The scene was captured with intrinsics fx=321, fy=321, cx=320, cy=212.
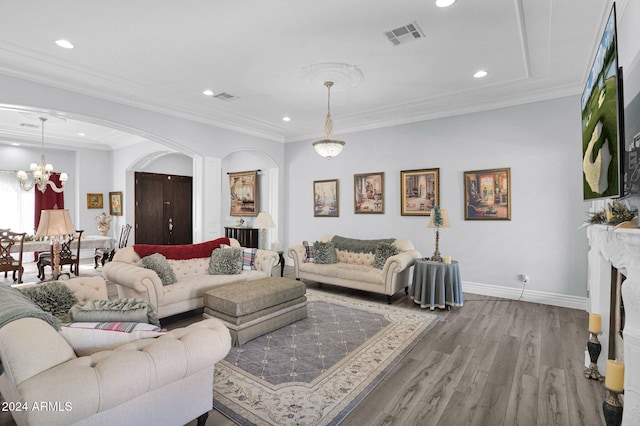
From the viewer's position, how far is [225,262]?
4.56 metres

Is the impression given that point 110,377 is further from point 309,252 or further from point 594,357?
point 309,252

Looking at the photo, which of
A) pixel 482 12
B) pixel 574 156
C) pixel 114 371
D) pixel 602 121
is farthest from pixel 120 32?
pixel 574 156

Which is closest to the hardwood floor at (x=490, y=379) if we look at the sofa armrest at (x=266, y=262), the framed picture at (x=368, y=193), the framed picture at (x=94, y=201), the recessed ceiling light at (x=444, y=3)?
the sofa armrest at (x=266, y=262)

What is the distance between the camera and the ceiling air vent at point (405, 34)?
3051 millimetres

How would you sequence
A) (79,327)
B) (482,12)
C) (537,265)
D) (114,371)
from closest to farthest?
(114,371)
(79,327)
(482,12)
(537,265)

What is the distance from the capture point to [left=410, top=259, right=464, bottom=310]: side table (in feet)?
14.4

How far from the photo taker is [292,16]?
2.89m

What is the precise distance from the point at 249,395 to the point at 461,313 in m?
3.06

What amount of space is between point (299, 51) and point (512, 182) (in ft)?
11.9

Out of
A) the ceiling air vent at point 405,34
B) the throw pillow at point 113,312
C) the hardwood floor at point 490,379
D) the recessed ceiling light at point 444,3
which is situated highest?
the ceiling air vent at point 405,34

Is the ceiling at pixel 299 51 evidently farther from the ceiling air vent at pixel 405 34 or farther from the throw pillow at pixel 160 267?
the throw pillow at pixel 160 267

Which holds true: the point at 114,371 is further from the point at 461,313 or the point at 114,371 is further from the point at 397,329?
the point at 461,313

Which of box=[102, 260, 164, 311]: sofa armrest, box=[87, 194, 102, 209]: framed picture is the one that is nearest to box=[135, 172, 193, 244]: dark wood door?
box=[87, 194, 102, 209]: framed picture

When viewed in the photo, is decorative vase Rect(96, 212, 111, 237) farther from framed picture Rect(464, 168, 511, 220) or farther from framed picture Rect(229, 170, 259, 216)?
framed picture Rect(464, 168, 511, 220)
